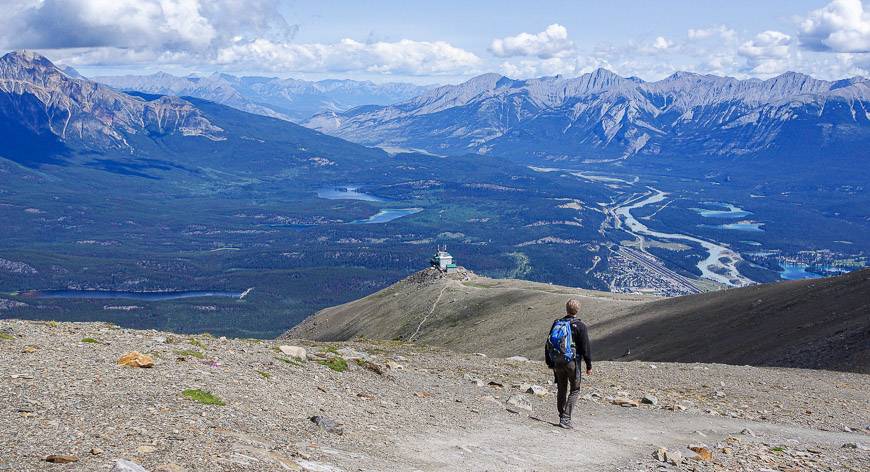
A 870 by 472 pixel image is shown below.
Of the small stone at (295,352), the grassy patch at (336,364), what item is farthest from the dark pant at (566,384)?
the small stone at (295,352)

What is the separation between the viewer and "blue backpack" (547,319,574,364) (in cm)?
2266

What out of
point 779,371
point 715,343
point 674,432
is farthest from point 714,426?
point 715,343

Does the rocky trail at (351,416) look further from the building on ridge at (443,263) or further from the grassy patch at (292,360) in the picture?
the building on ridge at (443,263)

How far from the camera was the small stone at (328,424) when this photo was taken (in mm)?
19531

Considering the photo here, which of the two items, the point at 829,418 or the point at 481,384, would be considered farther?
the point at 481,384

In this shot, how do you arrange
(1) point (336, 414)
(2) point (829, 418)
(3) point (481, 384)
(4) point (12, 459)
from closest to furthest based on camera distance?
(4) point (12, 459), (1) point (336, 414), (2) point (829, 418), (3) point (481, 384)

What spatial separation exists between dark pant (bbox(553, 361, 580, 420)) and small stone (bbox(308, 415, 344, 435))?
6411 mm

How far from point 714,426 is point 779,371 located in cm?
1491

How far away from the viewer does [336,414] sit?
2139 cm

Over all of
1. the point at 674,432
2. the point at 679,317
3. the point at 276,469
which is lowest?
the point at 679,317

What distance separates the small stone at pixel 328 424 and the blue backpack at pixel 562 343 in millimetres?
6292

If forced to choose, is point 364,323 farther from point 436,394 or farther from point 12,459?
point 12,459

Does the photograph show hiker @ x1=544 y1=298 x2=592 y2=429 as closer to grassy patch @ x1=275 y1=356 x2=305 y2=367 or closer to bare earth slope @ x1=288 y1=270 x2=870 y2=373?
grassy patch @ x1=275 y1=356 x2=305 y2=367

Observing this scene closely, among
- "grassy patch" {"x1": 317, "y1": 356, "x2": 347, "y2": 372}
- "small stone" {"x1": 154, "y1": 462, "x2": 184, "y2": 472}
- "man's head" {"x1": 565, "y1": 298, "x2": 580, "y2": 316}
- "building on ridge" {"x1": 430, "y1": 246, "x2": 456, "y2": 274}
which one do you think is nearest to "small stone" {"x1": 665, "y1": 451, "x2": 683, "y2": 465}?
"man's head" {"x1": 565, "y1": 298, "x2": 580, "y2": 316}
